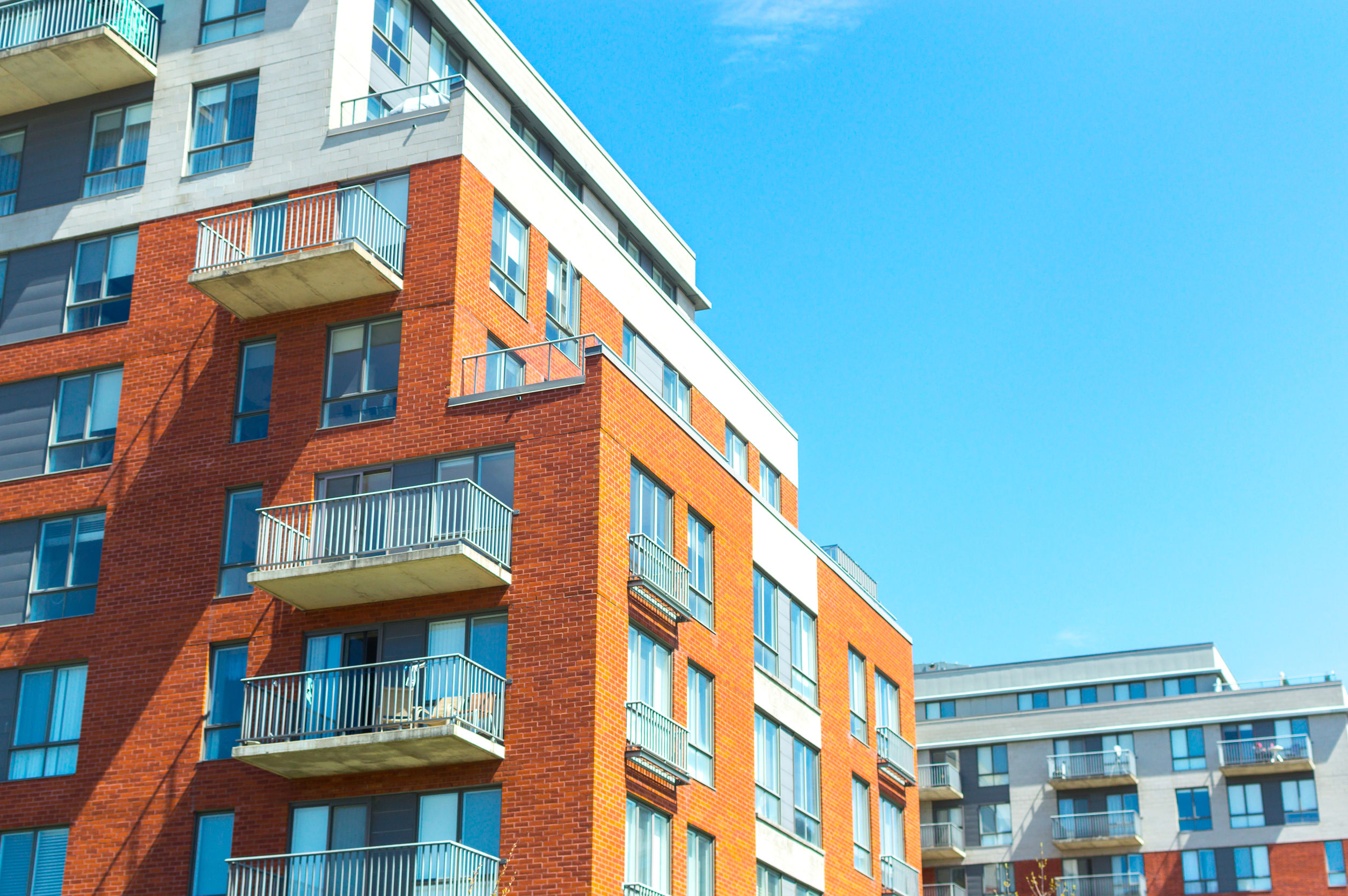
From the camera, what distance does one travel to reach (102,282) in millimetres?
36906

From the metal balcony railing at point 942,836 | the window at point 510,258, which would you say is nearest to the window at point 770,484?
the window at point 510,258

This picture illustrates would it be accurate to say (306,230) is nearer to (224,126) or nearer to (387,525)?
(224,126)

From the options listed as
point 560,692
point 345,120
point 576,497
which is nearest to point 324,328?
point 345,120

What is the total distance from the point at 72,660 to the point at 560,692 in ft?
37.0

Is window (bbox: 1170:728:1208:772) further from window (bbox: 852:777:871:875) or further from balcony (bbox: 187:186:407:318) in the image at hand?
balcony (bbox: 187:186:407:318)

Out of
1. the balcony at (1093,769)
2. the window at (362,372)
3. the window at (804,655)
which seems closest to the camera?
the window at (362,372)

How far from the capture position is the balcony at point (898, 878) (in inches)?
1699

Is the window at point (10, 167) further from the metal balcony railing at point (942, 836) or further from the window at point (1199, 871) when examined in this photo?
the window at point (1199, 871)

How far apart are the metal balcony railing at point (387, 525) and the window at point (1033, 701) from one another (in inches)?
2127

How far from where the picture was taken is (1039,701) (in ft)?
261

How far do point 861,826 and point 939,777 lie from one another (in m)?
30.1

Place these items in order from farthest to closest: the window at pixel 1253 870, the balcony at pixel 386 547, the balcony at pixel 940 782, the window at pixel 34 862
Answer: the balcony at pixel 940 782 → the window at pixel 1253 870 → the window at pixel 34 862 → the balcony at pixel 386 547

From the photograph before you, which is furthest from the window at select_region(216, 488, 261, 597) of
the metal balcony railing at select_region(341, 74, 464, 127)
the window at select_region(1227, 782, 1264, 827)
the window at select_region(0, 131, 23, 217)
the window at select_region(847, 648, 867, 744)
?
the window at select_region(1227, 782, 1264, 827)

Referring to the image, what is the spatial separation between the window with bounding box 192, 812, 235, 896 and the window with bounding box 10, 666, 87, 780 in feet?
11.6
